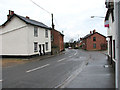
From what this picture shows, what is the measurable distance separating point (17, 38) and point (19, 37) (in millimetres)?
443

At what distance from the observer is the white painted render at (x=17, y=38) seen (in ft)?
62.5

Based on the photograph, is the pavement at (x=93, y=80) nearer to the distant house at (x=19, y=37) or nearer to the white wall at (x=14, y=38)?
the distant house at (x=19, y=37)

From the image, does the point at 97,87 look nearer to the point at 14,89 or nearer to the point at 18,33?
the point at 14,89

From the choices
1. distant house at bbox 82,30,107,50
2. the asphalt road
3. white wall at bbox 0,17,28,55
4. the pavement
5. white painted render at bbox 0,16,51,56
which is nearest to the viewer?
the pavement

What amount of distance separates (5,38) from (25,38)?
436cm

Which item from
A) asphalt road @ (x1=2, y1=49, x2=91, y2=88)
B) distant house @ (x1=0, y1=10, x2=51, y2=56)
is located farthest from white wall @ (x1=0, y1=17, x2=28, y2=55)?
asphalt road @ (x1=2, y1=49, x2=91, y2=88)

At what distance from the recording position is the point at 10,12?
72.4ft

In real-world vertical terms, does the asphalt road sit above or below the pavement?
below

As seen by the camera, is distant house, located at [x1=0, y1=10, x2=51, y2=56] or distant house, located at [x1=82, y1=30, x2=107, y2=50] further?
distant house, located at [x1=82, y1=30, x2=107, y2=50]

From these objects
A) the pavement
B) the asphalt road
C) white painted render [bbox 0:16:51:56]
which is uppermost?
white painted render [bbox 0:16:51:56]

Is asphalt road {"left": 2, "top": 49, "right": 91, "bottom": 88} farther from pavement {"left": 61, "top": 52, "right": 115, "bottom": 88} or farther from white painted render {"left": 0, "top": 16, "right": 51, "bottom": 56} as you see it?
white painted render {"left": 0, "top": 16, "right": 51, "bottom": 56}

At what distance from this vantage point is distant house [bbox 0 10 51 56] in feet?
62.6

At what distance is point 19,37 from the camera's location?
1961 centimetres

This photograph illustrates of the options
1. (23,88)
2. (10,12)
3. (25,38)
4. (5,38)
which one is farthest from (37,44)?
(23,88)
